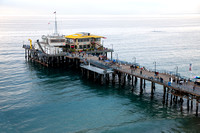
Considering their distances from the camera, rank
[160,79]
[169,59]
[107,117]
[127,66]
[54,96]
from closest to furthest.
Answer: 1. [107,117]
2. [160,79]
3. [54,96]
4. [127,66]
5. [169,59]

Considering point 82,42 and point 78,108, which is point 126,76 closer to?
point 82,42

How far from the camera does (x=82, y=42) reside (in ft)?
307

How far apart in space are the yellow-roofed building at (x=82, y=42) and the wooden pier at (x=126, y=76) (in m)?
Result: 3.77

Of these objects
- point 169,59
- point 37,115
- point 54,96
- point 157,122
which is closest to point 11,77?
point 54,96

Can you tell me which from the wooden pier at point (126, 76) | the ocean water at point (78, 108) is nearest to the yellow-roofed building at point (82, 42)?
the wooden pier at point (126, 76)

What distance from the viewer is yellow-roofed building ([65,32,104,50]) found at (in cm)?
9269

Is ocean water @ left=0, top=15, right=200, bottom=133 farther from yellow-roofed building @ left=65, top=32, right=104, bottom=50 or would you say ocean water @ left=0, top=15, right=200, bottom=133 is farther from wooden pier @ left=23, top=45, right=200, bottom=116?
yellow-roofed building @ left=65, top=32, right=104, bottom=50

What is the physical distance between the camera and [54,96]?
57.1 meters

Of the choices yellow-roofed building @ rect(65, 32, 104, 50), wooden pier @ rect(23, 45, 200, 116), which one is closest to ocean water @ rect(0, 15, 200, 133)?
wooden pier @ rect(23, 45, 200, 116)

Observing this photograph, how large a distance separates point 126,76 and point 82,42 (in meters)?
25.3

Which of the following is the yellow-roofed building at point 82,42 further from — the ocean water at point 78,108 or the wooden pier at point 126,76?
the ocean water at point 78,108

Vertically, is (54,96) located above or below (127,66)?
below

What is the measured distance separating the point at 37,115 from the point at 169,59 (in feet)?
227

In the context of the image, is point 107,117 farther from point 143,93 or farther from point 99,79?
point 99,79
